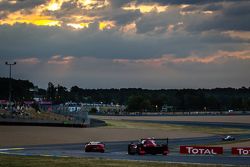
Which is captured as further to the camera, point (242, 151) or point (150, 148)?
point (242, 151)

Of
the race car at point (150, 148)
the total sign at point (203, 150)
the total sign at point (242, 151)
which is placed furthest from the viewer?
the total sign at point (242, 151)

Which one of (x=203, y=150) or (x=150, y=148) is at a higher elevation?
(x=150, y=148)

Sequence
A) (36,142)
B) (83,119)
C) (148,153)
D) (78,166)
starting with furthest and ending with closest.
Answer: (83,119) < (36,142) < (148,153) < (78,166)

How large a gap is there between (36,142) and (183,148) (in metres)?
26.2

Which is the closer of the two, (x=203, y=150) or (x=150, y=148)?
(x=150, y=148)

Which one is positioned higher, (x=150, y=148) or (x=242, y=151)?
(x=150, y=148)

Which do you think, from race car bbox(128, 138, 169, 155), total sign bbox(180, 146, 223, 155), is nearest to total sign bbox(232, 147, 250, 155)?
total sign bbox(180, 146, 223, 155)

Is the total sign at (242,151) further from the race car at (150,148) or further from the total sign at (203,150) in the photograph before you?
→ the race car at (150,148)

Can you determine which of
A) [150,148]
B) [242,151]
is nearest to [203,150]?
[242,151]

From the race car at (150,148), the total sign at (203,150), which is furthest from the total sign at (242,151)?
the race car at (150,148)

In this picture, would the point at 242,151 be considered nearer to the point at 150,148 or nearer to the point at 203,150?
the point at 203,150

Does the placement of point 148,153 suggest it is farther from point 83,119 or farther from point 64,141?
point 83,119

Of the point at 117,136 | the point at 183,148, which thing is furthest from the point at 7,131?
the point at 183,148

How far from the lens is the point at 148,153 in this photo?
1806 inches
